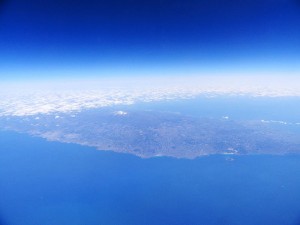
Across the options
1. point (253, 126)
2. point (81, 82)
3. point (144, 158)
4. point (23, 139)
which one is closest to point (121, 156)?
point (144, 158)

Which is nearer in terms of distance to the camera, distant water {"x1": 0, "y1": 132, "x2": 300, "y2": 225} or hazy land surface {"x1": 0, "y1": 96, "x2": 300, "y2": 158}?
distant water {"x1": 0, "y1": 132, "x2": 300, "y2": 225}

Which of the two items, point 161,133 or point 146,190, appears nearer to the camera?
point 146,190

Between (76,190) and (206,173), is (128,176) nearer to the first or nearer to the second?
(76,190)

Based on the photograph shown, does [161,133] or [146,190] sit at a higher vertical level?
[146,190]

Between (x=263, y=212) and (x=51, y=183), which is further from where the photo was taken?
(x=51, y=183)
